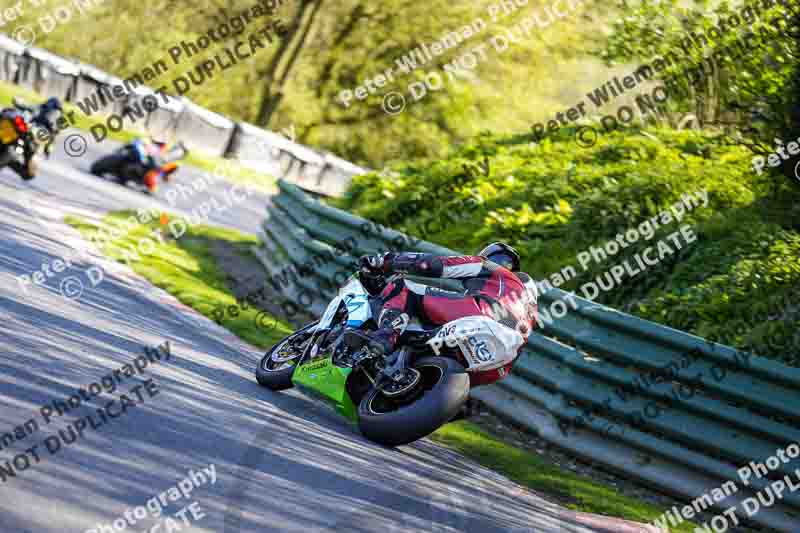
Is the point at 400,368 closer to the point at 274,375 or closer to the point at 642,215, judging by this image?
the point at 274,375

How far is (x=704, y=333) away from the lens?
32.5ft

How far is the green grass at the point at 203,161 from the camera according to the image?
29.3 meters

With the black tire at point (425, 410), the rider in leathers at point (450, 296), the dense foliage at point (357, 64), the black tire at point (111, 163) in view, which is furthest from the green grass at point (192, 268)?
the dense foliage at point (357, 64)

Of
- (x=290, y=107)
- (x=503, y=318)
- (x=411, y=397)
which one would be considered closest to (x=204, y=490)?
(x=411, y=397)

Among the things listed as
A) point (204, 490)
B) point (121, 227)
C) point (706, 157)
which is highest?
point (706, 157)

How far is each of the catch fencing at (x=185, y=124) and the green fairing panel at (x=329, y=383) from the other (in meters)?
23.1

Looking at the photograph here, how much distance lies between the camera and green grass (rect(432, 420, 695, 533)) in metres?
7.41

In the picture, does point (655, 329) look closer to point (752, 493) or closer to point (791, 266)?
point (752, 493)

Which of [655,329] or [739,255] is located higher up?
[739,255]

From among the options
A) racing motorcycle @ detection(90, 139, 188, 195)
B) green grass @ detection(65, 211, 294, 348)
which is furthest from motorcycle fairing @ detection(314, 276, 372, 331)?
racing motorcycle @ detection(90, 139, 188, 195)

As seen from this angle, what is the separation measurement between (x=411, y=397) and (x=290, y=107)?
35941 mm

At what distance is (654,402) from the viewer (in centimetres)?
837

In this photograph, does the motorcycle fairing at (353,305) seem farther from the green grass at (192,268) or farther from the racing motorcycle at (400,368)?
the green grass at (192,268)

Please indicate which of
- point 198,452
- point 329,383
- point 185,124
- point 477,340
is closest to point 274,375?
point 329,383
